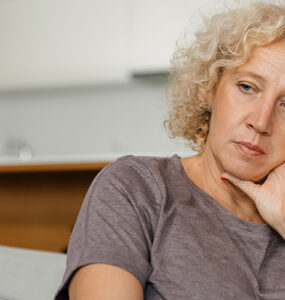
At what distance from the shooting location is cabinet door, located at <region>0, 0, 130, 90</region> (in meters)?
3.36

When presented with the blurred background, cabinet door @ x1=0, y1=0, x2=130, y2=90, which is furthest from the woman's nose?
cabinet door @ x1=0, y1=0, x2=130, y2=90

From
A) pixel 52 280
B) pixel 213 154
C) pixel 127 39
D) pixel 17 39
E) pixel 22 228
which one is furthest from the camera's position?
pixel 17 39

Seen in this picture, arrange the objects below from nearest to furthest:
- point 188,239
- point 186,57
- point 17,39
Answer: point 188,239, point 186,57, point 17,39

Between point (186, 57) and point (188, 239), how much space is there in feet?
2.17

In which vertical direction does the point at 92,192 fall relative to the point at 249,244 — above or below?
above

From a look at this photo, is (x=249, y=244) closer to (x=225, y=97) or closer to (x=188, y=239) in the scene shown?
(x=188, y=239)

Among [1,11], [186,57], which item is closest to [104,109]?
[1,11]

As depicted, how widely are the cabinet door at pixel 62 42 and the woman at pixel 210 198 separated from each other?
6.60ft

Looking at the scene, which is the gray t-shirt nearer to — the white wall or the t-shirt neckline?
the t-shirt neckline

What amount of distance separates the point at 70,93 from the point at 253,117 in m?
2.79

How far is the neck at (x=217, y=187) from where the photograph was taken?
1.22 m

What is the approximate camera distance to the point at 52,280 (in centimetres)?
110

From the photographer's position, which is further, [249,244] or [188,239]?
[249,244]

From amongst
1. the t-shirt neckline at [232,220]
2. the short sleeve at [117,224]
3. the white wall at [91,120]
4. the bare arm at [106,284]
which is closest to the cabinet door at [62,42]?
the white wall at [91,120]
